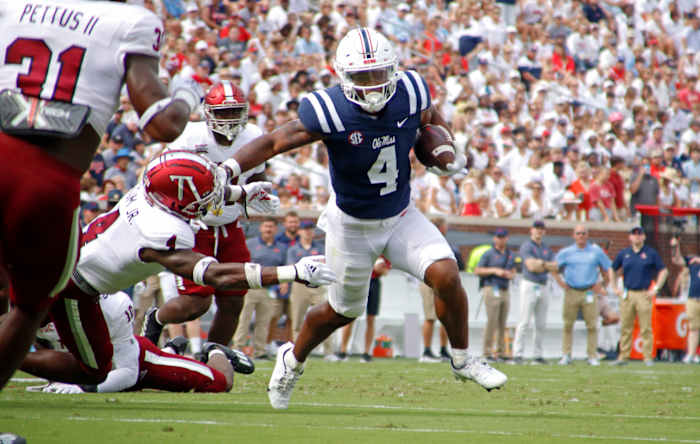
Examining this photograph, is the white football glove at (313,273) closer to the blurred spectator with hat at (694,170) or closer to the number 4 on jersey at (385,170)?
the number 4 on jersey at (385,170)

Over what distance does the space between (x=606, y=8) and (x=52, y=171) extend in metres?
21.5

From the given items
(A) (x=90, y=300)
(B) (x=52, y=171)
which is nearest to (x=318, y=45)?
(A) (x=90, y=300)

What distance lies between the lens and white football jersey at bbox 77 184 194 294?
5.88 meters

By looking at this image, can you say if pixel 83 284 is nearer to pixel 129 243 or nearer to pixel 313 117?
pixel 129 243

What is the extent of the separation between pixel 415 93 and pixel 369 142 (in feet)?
1.41

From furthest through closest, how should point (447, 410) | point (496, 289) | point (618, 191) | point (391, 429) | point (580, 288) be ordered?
1. point (618, 191)
2. point (580, 288)
3. point (496, 289)
4. point (447, 410)
5. point (391, 429)

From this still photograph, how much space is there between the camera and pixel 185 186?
6008mm

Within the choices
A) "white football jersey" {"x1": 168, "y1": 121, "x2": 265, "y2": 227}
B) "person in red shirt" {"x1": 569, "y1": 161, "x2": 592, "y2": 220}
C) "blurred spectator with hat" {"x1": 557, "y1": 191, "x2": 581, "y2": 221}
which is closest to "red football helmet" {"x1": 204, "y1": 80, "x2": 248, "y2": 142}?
"white football jersey" {"x1": 168, "y1": 121, "x2": 265, "y2": 227}

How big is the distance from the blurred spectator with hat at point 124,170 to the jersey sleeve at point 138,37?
8.99m

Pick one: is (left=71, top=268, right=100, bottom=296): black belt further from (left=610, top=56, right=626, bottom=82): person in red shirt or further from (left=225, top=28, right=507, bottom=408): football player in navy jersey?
(left=610, top=56, right=626, bottom=82): person in red shirt

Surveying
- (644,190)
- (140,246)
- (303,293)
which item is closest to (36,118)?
(140,246)

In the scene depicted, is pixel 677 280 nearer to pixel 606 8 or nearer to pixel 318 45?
pixel 318 45

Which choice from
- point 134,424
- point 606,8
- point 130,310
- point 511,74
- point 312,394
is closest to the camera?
point 134,424

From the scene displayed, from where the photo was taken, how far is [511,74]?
20.0 metres
